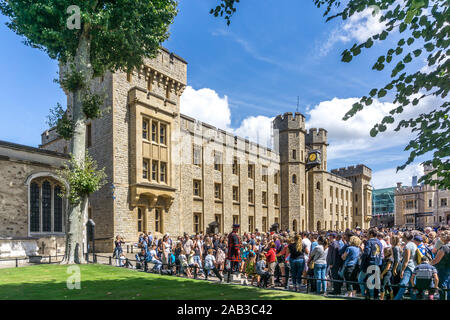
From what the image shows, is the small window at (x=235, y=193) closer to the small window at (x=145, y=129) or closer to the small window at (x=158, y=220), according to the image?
the small window at (x=158, y=220)

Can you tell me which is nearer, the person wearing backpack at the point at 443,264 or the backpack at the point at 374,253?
the person wearing backpack at the point at 443,264

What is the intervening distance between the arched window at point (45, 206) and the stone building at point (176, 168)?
2.84 m

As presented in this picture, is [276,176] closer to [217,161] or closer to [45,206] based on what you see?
[217,161]

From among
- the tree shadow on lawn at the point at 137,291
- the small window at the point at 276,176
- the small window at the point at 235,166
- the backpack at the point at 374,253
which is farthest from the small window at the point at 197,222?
the backpack at the point at 374,253

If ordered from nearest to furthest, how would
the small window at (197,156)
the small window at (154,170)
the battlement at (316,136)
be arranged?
the small window at (154,170), the small window at (197,156), the battlement at (316,136)

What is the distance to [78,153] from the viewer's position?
17.0 meters

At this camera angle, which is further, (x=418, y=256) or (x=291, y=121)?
(x=291, y=121)

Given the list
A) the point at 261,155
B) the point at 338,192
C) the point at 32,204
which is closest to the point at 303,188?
the point at 261,155

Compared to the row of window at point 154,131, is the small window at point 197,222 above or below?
below

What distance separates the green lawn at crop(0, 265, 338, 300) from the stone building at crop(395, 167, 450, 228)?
7935 cm

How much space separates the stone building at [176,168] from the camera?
23625 mm

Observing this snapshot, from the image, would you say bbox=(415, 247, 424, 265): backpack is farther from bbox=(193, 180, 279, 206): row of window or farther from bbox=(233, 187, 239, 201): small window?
bbox=(233, 187, 239, 201): small window

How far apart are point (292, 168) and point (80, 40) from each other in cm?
3228

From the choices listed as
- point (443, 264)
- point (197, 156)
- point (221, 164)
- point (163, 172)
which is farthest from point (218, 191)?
point (443, 264)
